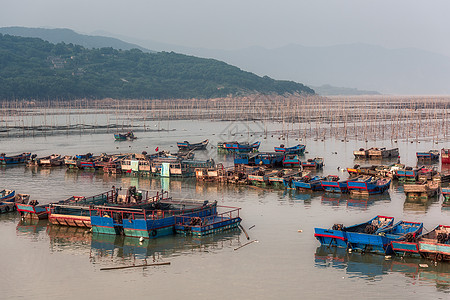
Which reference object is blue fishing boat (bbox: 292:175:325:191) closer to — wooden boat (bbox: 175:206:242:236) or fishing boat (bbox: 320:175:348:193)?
fishing boat (bbox: 320:175:348:193)

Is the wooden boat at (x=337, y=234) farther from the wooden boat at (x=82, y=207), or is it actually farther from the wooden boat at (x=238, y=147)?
the wooden boat at (x=238, y=147)

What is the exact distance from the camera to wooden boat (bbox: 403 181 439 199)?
129ft

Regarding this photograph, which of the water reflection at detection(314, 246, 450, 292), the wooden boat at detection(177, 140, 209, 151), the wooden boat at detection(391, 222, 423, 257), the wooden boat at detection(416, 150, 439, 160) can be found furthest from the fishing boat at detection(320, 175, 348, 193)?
the wooden boat at detection(177, 140, 209, 151)

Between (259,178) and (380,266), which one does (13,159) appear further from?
(380,266)

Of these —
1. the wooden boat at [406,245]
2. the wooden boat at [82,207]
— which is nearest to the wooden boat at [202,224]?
the wooden boat at [82,207]

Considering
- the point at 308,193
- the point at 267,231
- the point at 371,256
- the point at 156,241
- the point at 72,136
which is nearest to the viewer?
the point at 371,256

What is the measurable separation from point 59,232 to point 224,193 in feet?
45.7

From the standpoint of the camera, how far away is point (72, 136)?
298ft

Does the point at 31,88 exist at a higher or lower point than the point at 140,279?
higher

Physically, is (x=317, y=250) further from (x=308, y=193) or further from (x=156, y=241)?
(x=308, y=193)

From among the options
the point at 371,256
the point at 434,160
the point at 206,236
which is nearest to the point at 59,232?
the point at 206,236

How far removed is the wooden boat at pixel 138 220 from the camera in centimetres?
2886

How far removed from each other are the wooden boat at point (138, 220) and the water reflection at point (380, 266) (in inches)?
299

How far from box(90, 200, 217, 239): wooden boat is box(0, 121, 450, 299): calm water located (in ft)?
1.80
